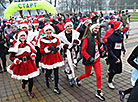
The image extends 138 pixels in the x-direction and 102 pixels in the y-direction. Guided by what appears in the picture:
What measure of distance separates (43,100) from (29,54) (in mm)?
1408

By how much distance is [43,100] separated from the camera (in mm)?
4730

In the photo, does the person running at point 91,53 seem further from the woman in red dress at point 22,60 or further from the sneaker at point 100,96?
the woman in red dress at point 22,60

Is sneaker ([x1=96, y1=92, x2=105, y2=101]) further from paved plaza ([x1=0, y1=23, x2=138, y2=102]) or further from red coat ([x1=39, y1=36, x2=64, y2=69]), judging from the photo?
red coat ([x1=39, y1=36, x2=64, y2=69])

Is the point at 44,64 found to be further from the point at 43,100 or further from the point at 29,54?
the point at 43,100

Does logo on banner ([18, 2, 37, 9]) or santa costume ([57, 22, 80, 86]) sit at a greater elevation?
logo on banner ([18, 2, 37, 9])

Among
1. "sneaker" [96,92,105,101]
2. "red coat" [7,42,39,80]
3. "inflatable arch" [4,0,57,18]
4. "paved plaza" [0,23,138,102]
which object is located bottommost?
"paved plaza" [0,23,138,102]

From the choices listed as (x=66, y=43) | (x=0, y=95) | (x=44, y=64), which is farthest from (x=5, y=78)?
(x=66, y=43)

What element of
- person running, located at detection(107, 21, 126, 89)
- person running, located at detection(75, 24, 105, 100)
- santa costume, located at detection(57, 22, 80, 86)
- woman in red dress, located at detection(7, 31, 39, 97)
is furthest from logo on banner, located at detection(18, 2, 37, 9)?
person running, located at detection(107, 21, 126, 89)

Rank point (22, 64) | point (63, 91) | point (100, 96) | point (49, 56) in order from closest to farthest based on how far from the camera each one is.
→ point (22, 64) < point (100, 96) < point (49, 56) < point (63, 91)

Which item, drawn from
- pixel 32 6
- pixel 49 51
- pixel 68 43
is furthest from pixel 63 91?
pixel 32 6

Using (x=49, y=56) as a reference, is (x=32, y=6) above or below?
above

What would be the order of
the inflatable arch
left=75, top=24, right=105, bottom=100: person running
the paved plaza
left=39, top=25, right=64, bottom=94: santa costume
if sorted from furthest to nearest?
the inflatable arch, left=39, top=25, right=64, bottom=94: santa costume, the paved plaza, left=75, top=24, right=105, bottom=100: person running

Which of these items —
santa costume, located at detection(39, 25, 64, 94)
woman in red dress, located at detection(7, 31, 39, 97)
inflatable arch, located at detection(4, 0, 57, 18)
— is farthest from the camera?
inflatable arch, located at detection(4, 0, 57, 18)

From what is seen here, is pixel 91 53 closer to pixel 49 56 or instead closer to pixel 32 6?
pixel 49 56
